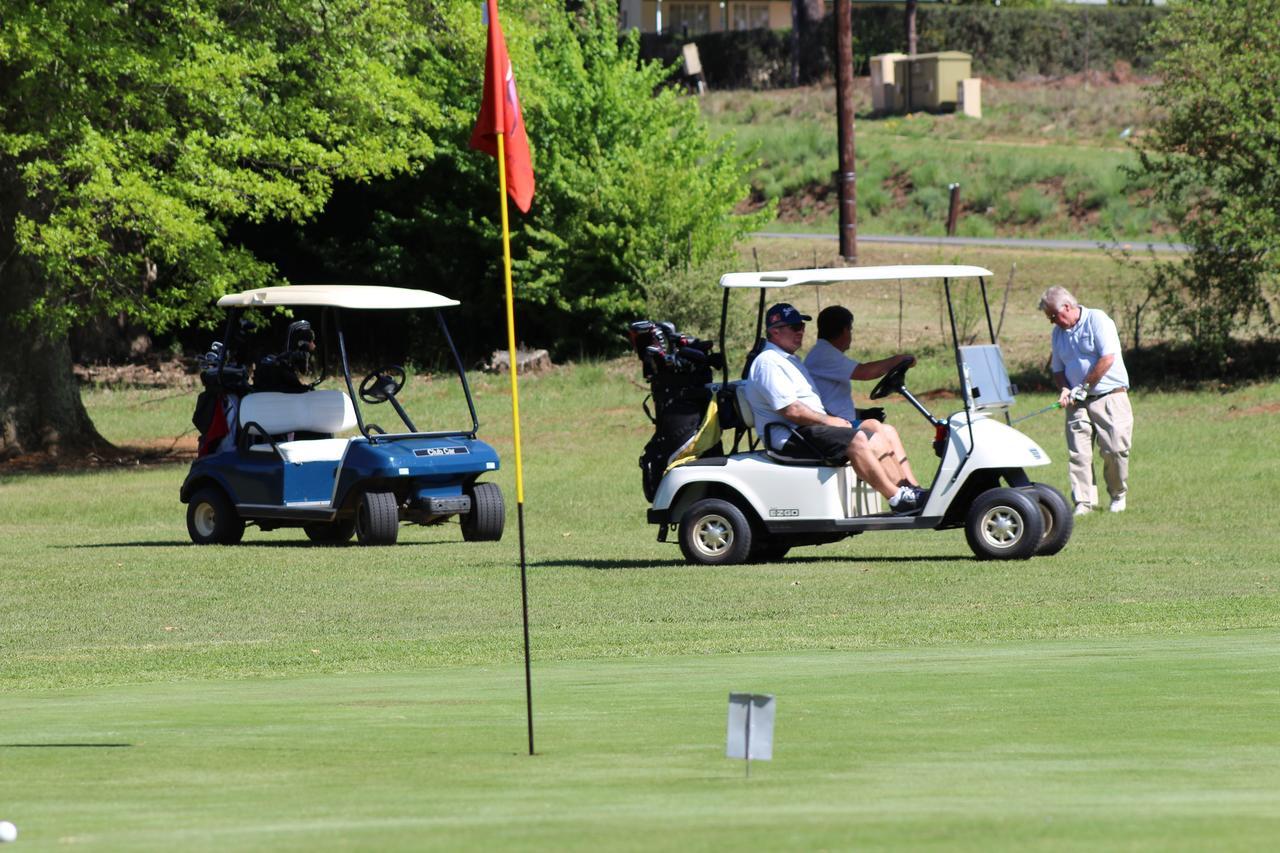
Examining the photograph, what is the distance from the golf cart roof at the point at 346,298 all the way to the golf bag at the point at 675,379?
2630 millimetres

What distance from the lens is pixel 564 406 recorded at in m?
30.2

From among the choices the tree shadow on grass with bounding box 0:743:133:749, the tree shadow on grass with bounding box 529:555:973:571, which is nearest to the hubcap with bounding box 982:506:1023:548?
the tree shadow on grass with bounding box 529:555:973:571

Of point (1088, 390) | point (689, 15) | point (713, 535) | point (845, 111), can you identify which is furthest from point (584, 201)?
point (689, 15)

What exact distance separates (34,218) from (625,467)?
7959 millimetres

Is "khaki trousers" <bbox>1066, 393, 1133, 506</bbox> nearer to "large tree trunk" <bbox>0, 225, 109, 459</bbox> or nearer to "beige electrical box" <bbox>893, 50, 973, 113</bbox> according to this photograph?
"large tree trunk" <bbox>0, 225, 109, 459</bbox>

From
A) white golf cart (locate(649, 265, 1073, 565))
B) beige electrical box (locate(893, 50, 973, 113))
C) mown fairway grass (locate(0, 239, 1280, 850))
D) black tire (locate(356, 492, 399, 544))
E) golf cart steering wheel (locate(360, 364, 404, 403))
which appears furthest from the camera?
beige electrical box (locate(893, 50, 973, 113))

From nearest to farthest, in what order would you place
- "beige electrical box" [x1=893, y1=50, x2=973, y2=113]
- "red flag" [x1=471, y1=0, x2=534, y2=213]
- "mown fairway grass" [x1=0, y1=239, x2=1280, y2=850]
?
1. "mown fairway grass" [x1=0, y1=239, x2=1280, y2=850]
2. "red flag" [x1=471, y1=0, x2=534, y2=213]
3. "beige electrical box" [x1=893, y1=50, x2=973, y2=113]

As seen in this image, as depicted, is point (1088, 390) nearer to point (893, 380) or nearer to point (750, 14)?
point (893, 380)

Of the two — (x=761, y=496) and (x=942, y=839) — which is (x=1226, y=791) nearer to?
(x=942, y=839)

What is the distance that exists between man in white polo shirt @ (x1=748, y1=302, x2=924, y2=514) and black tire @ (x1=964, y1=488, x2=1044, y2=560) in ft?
1.34

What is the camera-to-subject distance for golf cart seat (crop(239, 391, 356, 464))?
16.8 metres

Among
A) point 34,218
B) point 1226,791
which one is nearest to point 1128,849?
point 1226,791

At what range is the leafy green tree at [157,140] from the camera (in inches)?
910

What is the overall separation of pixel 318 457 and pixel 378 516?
791mm
